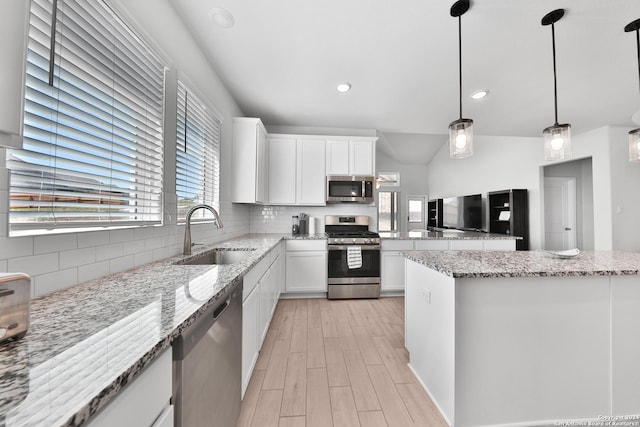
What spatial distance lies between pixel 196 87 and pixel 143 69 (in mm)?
643

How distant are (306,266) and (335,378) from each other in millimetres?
1690

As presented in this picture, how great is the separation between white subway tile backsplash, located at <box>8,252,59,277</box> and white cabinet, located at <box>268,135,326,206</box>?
279cm

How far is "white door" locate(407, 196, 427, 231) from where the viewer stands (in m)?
8.08

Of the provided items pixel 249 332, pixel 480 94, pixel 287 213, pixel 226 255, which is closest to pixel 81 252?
pixel 249 332

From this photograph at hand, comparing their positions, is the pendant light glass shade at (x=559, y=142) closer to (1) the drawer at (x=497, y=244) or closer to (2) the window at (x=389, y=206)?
(1) the drawer at (x=497, y=244)

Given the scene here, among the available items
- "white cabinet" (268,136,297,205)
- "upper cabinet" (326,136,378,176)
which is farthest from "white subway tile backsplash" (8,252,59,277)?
"upper cabinet" (326,136,378,176)

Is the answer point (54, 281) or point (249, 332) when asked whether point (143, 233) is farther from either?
point (249, 332)

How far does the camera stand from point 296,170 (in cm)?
372

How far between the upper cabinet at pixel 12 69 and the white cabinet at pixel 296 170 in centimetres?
311

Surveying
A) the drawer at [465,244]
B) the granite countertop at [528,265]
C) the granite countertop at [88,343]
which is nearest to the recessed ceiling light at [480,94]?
the drawer at [465,244]

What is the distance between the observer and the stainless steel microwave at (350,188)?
3.71 meters

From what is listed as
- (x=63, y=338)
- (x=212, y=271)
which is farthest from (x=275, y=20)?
(x=63, y=338)

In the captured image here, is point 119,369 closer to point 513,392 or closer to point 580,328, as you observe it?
point 513,392

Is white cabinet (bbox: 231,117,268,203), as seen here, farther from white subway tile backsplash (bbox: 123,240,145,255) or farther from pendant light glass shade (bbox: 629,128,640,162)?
pendant light glass shade (bbox: 629,128,640,162)
